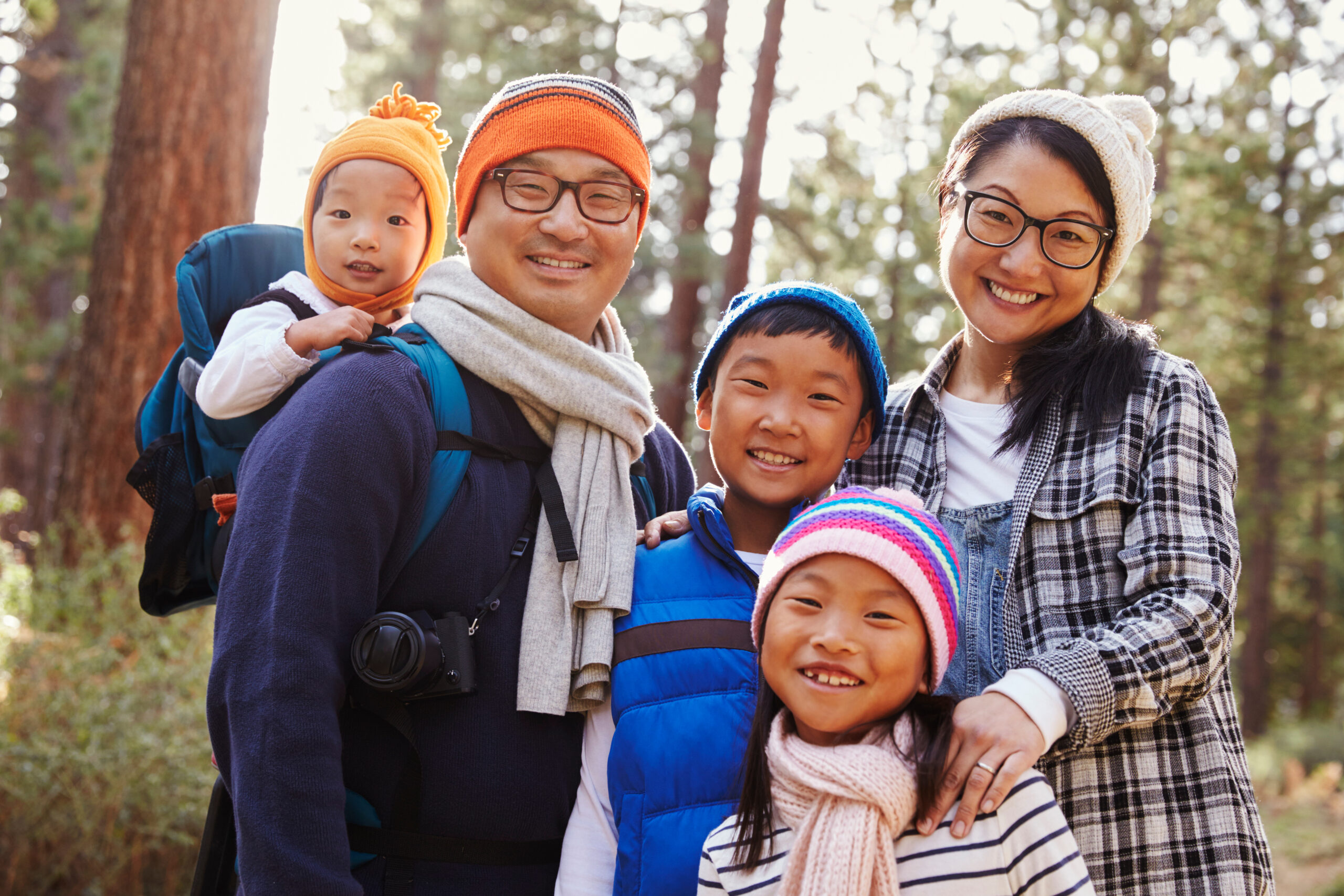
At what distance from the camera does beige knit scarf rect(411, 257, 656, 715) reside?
1.95 m

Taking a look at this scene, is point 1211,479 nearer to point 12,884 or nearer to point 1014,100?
point 1014,100

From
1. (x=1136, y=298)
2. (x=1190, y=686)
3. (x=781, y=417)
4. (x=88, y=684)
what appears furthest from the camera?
(x=1136, y=298)

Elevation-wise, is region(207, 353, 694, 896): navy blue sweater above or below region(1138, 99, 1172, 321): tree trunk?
below

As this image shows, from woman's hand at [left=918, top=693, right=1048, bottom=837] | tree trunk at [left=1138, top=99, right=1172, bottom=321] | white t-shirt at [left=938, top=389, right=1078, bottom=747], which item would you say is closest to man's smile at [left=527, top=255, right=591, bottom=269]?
white t-shirt at [left=938, top=389, right=1078, bottom=747]

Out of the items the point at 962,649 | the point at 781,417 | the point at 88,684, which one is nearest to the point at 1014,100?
the point at 781,417

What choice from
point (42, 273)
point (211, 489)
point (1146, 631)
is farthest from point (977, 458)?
point (42, 273)

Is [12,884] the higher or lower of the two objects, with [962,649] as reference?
lower

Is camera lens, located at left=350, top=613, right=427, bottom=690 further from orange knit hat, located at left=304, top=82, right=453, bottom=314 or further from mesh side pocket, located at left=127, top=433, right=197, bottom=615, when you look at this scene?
orange knit hat, located at left=304, top=82, right=453, bottom=314

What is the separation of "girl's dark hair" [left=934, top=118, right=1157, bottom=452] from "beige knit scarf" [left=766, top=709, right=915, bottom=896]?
0.85 meters

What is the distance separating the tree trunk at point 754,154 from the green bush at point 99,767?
741 centimetres

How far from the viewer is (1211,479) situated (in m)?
1.99

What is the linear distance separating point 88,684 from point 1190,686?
14.7 ft

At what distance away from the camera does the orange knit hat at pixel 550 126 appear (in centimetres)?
219

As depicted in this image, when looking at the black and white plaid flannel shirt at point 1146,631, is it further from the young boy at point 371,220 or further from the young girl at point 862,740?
the young boy at point 371,220
